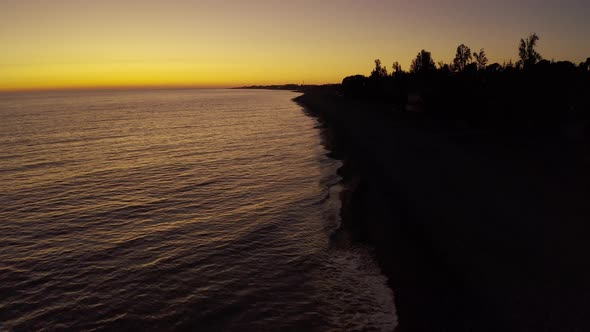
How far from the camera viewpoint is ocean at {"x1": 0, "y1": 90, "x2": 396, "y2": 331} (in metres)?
10.8

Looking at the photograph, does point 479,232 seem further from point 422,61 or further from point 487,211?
point 422,61

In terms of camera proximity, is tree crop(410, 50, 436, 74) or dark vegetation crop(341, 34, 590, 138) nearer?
dark vegetation crop(341, 34, 590, 138)

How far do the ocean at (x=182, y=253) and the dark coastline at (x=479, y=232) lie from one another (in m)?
1.23

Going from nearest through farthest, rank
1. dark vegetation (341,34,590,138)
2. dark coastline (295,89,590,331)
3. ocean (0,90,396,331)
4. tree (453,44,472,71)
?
dark coastline (295,89,590,331) < ocean (0,90,396,331) < dark vegetation (341,34,590,138) < tree (453,44,472,71)

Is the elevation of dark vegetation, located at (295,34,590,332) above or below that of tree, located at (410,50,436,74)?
below

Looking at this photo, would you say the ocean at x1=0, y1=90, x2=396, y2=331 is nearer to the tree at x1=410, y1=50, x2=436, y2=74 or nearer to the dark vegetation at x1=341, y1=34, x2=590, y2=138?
the dark vegetation at x1=341, y1=34, x2=590, y2=138

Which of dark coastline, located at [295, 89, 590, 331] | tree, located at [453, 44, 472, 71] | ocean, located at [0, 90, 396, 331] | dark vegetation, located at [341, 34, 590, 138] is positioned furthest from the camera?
tree, located at [453, 44, 472, 71]

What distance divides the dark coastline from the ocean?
123 cm

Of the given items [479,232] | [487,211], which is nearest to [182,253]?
[479,232]

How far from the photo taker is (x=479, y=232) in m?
15.0

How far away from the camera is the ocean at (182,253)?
10.8 meters

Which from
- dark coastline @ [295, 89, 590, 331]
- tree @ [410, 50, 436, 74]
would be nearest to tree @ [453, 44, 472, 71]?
tree @ [410, 50, 436, 74]

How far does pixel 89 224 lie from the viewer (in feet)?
59.9

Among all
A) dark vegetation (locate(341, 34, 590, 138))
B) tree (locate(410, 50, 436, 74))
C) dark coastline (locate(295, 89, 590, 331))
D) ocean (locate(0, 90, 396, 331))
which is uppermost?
tree (locate(410, 50, 436, 74))
